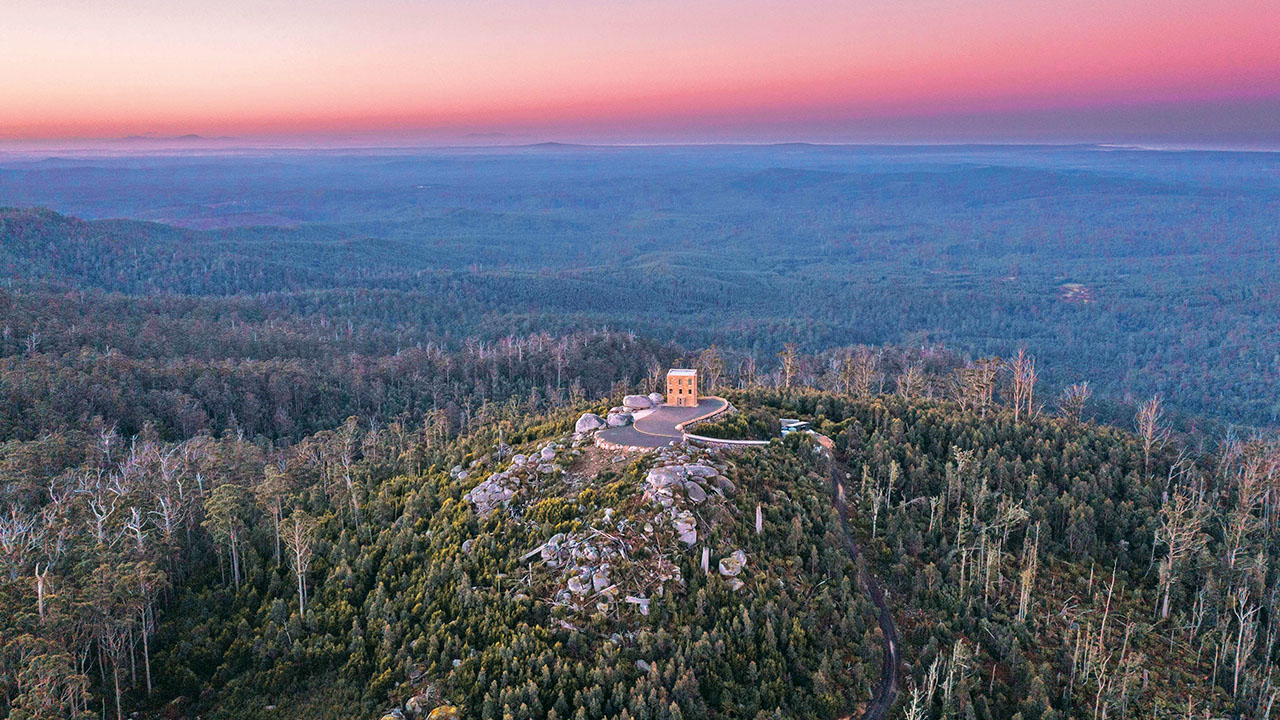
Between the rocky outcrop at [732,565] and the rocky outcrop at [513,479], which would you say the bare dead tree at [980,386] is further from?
the rocky outcrop at [513,479]

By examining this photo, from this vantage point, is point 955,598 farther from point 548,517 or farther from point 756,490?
point 548,517

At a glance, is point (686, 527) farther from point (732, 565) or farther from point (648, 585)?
point (648, 585)

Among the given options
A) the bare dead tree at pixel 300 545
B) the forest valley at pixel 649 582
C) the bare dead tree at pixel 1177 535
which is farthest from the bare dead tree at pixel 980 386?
the bare dead tree at pixel 300 545

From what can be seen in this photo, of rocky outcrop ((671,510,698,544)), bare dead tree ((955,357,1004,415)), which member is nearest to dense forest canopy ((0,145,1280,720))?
rocky outcrop ((671,510,698,544))

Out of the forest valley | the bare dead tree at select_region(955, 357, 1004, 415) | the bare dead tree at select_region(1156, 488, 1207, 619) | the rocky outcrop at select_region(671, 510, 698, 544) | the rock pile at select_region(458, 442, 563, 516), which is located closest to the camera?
the forest valley

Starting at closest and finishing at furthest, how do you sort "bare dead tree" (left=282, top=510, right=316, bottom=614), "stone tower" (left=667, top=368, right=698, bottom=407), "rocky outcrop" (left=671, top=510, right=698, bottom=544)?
"rocky outcrop" (left=671, top=510, right=698, bottom=544), "bare dead tree" (left=282, top=510, right=316, bottom=614), "stone tower" (left=667, top=368, right=698, bottom=407)

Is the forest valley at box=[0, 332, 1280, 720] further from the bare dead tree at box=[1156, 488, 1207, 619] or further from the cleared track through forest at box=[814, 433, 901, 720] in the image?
the cleared track through forest at box=[814, 433, 901, 720]
